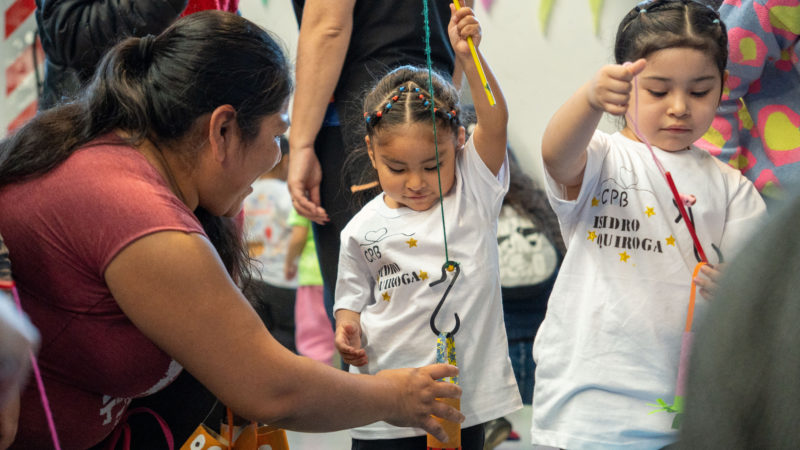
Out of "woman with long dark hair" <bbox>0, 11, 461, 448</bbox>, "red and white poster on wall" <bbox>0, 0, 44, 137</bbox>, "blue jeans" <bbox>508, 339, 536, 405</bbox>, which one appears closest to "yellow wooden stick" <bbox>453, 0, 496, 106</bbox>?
"woman with long dark hair" <bbox>0, 11, 461, 448</bbox>

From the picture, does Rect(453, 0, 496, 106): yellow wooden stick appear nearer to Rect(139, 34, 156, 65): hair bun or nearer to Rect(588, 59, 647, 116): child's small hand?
Rect(588, 59, 647, 116): child's small hand

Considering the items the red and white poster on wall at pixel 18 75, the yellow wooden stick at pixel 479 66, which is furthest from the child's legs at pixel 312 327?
the yellow wooden stick at pixel 479 66

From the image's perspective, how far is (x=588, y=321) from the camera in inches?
44.9

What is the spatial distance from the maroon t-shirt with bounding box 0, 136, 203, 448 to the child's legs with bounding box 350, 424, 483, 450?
0.34 meters

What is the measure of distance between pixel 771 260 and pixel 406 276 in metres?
0.76

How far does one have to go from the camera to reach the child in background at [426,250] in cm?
114

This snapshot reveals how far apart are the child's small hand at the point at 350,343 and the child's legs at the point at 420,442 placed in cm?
11

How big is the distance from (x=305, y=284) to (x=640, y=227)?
1443 mm

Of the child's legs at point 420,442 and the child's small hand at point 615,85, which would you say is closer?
the child's small hand at point 615,85

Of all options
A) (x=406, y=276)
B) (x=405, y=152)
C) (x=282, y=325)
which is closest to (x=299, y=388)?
(x=406, y=276)

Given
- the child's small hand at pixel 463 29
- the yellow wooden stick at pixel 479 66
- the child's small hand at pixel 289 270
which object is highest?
the child's small hand at pixel 463 29

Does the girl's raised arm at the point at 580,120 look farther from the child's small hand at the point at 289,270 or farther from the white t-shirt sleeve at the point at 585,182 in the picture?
the child's small hand at the point at 289,270

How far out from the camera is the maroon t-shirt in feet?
3.13

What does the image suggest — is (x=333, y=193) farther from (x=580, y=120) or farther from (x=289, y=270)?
(x=289, y=270)
